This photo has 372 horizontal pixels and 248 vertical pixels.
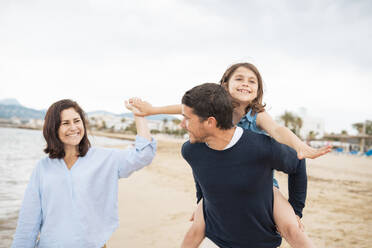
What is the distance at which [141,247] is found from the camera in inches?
180

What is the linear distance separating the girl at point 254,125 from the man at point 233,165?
96 mm

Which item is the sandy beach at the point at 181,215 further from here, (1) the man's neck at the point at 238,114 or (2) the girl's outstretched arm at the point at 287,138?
(2) the girl's outstretched arm at the point at 287,138

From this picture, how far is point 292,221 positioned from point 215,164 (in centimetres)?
72

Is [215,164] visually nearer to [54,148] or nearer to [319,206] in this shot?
[54,148]

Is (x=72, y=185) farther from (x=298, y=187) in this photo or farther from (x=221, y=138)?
(x=298, y=187)

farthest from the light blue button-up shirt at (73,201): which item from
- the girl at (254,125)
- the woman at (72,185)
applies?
the girl at (254,125)

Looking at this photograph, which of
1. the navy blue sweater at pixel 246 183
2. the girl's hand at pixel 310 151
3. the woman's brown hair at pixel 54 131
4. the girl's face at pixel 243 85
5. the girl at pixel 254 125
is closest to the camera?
the girl's hand at pixel 310 151

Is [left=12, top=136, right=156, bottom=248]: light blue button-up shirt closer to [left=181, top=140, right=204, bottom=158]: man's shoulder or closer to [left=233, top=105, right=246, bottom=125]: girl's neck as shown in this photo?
[left=181, top=140, right=204, bottom=158]: man's shoulder

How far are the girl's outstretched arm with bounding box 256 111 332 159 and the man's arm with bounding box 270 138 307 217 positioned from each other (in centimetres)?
7

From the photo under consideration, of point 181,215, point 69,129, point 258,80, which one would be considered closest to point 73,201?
point 69,129

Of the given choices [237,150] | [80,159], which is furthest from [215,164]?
[80,159]

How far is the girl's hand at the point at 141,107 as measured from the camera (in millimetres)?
2213

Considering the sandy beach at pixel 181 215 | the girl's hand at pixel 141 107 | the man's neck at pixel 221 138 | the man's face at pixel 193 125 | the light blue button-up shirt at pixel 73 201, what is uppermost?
the girl's hand at pixel 141 107

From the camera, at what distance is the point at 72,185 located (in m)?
2.03
